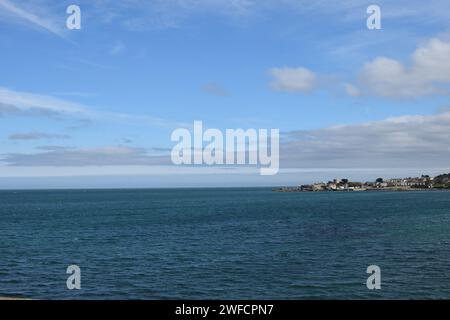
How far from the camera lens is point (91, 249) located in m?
57.0

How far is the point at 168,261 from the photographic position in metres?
46.5

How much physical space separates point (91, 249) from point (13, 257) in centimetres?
909

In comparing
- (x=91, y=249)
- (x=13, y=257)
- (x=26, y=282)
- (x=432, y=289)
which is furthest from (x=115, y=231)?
Answer: (x=432, y=289)

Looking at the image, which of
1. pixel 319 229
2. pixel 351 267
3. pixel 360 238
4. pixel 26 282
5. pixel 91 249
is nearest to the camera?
pixel 26 282

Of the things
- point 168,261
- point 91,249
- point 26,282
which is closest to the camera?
point 26,282

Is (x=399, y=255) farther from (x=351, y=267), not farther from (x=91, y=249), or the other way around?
(x=91, y=249)

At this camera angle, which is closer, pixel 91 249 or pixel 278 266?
pixel 278 266

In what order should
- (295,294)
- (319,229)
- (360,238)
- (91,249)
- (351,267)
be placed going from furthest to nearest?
(319,229), (360,238), (91,249), (351,267), (295,294)

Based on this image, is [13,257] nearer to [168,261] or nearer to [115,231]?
[168,261]

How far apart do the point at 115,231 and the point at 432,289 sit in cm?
5537
